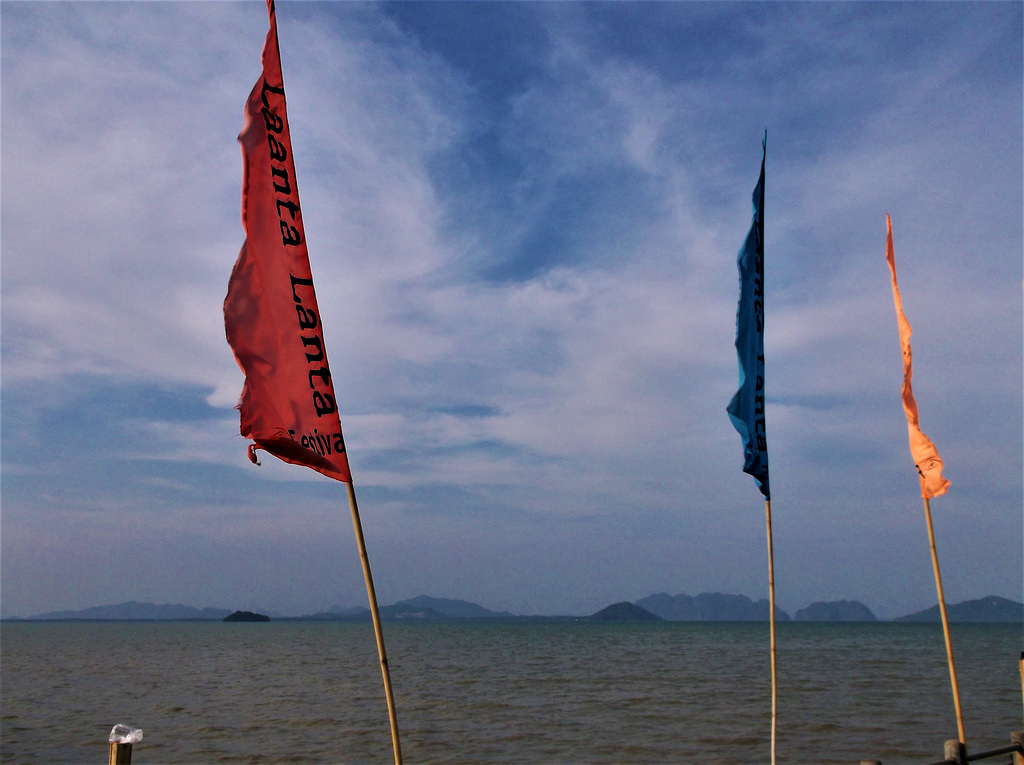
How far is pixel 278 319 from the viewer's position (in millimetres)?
5281

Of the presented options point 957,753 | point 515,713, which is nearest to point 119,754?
point 957,753

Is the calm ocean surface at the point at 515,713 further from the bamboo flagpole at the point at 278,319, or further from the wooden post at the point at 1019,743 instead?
the bamboo flagpole at the point at 278,319

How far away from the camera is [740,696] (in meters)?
26.6

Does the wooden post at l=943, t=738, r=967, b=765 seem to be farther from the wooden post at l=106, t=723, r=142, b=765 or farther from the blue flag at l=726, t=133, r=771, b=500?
the wooden post at l=106, t=723, r=142, b=765

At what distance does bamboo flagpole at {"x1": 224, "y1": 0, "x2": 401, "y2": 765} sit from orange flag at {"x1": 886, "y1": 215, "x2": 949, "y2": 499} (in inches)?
278

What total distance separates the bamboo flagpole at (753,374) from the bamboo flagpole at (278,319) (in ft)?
14.0

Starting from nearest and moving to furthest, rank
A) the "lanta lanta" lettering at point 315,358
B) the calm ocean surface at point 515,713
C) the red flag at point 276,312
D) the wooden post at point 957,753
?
the red flag at point 276,312 < the "lanta lanta" lettering at point 315,358 < the wooden post at point 957,753 < the calm ocean surface at point 515,713

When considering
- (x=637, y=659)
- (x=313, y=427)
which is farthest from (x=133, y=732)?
(x=637, y=659)

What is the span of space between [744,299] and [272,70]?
529 centimetres

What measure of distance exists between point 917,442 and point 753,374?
291 cm

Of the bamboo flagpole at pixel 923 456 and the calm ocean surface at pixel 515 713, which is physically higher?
the bamboo flagpole at pixel 923 456

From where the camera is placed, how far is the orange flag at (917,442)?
8578 mm

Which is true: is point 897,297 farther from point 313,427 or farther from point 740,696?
point 740,696

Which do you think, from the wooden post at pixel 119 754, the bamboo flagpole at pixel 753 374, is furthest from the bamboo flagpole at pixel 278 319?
the bamboo flagpole at pixel 753 374
